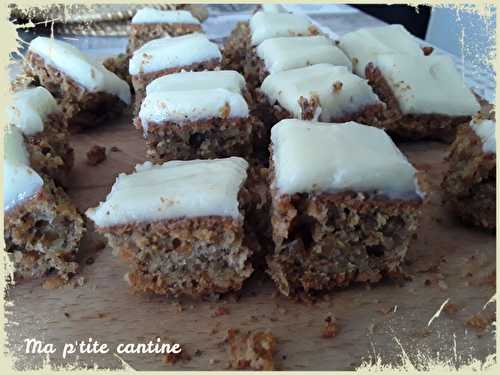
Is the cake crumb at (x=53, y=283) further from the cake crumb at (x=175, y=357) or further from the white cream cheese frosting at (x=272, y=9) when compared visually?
the white cream cheese frosting at (x=272, y=9)

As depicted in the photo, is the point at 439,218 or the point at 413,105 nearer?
the point at 439,218

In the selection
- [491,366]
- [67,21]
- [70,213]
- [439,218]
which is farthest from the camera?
[67,21]

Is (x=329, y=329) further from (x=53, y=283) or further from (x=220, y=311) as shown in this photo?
(x=53, y=283)

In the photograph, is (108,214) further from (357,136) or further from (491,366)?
(491,366)

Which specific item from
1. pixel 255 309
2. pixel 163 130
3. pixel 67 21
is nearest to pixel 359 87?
pixel 163 130

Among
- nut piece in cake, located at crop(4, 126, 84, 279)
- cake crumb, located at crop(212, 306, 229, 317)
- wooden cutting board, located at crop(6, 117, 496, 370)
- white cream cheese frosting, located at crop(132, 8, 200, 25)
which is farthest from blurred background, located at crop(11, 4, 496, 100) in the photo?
cake crumb, located at crop(212, 306, 229, 317)
